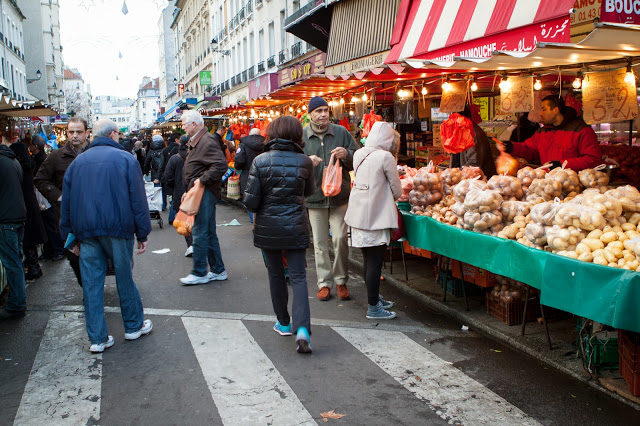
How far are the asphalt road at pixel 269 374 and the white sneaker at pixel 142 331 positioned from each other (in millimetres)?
65

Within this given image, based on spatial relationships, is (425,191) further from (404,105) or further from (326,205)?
(404,105)

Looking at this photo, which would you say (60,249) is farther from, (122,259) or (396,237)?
(396,237)

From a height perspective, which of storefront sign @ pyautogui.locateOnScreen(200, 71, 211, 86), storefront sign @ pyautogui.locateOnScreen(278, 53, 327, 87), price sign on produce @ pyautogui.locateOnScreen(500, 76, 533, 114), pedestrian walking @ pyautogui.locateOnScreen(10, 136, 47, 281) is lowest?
pedestrian walking @ pyautogui.locateOnScreen(10, 136, 47, 281)

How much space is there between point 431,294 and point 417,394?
8.89ft

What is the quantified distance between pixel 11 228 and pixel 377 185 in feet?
13.0

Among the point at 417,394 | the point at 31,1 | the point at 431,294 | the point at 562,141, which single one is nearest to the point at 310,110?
the point at 431,294

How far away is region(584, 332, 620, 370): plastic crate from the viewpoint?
451 centimetres

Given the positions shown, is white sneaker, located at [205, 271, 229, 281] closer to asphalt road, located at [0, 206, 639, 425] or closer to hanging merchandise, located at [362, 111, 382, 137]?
asphalt road, located at [0, 206, 639, 425]

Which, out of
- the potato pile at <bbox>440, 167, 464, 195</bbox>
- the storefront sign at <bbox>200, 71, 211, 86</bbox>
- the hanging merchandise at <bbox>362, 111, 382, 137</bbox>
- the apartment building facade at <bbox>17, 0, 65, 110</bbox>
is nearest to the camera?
the potato pile at <bbox>440, 167, 464, 195</bbox>

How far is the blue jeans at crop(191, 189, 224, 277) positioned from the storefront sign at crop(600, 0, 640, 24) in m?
5.24

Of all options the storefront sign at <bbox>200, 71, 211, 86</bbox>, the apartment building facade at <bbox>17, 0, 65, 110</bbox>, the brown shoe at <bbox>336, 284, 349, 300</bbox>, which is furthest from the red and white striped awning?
the apartment building facade at <bbox>17, 0, 65, 110</bbox>

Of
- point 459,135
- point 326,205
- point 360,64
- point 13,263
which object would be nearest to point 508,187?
point 459,135

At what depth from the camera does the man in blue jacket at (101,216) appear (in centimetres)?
521

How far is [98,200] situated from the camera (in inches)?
205
